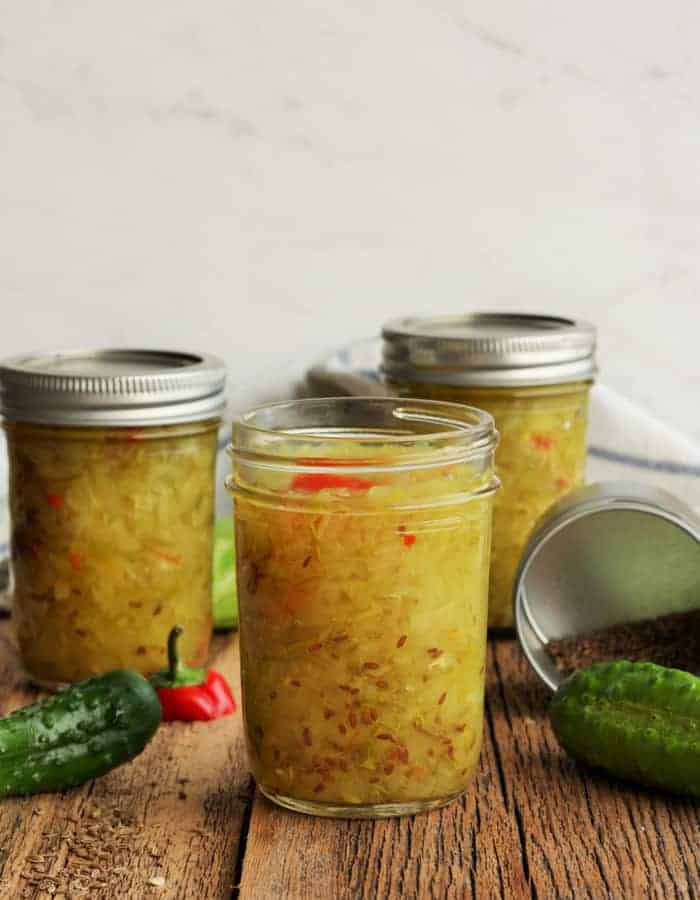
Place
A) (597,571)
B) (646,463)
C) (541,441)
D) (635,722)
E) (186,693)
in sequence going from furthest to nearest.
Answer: (646,463)
(541,441)
(597,571)
(186,693)
(635,722)

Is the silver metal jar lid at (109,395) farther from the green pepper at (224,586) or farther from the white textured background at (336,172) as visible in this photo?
the white textured background at (336,172)

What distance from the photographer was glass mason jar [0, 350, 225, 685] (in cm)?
185

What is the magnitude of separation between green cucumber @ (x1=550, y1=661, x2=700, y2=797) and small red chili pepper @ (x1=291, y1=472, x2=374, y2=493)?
1.35 ft

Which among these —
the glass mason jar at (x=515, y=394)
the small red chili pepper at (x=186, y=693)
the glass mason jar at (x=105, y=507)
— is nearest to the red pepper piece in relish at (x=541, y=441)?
the glass mason jar at (x=515, y=394)

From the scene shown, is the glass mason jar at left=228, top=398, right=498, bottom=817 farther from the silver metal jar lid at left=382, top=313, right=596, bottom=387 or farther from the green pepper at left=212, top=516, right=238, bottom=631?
the green pepper at left=212, top=516, right=238, bottom=631

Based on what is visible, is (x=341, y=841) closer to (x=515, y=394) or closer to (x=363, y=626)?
(x=363, y=626)

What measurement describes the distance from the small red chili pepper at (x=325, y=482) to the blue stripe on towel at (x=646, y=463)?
3.70ft

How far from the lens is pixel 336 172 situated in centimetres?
252

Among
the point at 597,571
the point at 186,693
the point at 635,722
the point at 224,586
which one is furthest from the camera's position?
the point at 224,586

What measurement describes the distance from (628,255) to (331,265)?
58cm

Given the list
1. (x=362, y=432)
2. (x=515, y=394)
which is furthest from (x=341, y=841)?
(x=515, y=394)

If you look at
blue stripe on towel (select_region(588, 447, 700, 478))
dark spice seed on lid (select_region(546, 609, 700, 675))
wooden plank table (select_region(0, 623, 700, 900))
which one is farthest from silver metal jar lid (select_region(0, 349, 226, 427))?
blue stripe on towel (select_region(588, 447, 700, 478))

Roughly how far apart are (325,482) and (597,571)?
663 millimetres

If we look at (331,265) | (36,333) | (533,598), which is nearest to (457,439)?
(533,598)
